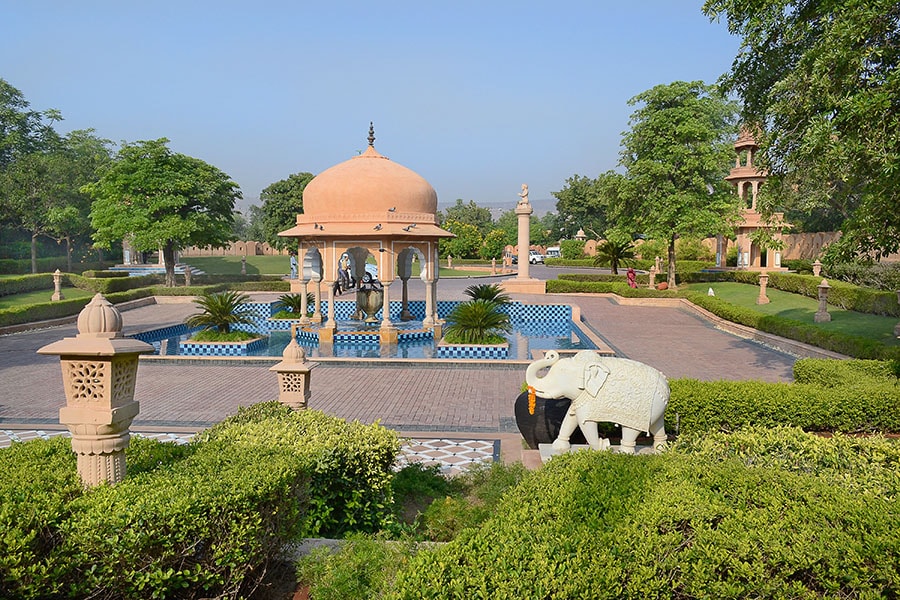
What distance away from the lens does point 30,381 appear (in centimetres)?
1193

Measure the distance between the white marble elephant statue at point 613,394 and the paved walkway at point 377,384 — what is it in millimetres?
2486

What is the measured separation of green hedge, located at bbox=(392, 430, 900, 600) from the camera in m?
3.05

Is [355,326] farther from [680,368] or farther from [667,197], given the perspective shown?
[667,197]

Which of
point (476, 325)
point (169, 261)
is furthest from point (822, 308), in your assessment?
point (169, 261)

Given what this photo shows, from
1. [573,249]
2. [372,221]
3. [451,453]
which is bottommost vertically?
[451,453]

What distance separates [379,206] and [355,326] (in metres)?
4.01

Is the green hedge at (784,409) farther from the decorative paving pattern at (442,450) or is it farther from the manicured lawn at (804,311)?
the manicured lawn at (804,311)

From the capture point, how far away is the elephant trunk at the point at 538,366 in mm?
6164

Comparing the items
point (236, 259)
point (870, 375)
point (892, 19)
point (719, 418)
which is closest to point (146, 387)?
point (719, 418)

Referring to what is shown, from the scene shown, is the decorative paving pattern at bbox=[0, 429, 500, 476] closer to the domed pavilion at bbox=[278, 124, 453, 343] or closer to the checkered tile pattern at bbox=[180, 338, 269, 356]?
the checkered tile pattern at bbox=[180, 338, 269, 356]

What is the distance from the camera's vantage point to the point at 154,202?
2825cm

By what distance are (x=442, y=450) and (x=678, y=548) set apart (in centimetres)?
463

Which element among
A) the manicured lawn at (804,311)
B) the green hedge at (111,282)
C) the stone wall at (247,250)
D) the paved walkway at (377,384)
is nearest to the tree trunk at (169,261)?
the green hedge at (111,282)

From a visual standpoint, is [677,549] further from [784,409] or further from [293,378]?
[784,409]
